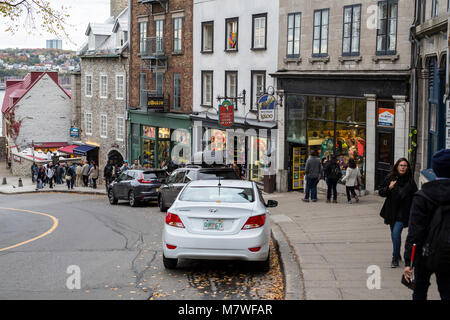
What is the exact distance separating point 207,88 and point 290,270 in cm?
2412

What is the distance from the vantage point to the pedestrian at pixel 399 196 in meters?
9.41

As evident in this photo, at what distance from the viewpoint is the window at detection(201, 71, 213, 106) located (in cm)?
3284

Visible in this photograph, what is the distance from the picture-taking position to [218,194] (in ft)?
34.7

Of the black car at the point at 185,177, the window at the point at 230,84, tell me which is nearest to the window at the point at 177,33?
the window at the point at 230,84

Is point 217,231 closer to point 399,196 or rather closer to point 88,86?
point 399,196

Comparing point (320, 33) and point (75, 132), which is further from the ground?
point (320, 33)

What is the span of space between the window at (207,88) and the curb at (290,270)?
65.2 feet

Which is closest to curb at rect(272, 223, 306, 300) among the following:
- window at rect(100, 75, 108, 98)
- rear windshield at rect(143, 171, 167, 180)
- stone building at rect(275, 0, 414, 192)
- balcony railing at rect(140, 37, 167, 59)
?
stone building at rect(275, 0, 414, 192)

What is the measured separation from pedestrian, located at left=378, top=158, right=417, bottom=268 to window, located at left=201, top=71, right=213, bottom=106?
2363 cm

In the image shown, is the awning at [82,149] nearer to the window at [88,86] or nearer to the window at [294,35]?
the window at [88,86]

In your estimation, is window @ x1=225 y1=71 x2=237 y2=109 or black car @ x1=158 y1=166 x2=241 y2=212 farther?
window @ x1=225 y1=71 x2=237 y2=109

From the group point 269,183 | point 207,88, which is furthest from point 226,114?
point 207,88

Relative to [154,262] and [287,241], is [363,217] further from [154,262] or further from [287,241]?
[154,262]

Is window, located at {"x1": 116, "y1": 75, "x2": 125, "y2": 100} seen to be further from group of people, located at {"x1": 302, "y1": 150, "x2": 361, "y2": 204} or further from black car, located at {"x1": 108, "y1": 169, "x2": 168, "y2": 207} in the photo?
group of people, located at {"x1": 302, "y1": 150, "x2": 361, "y2": 204}
